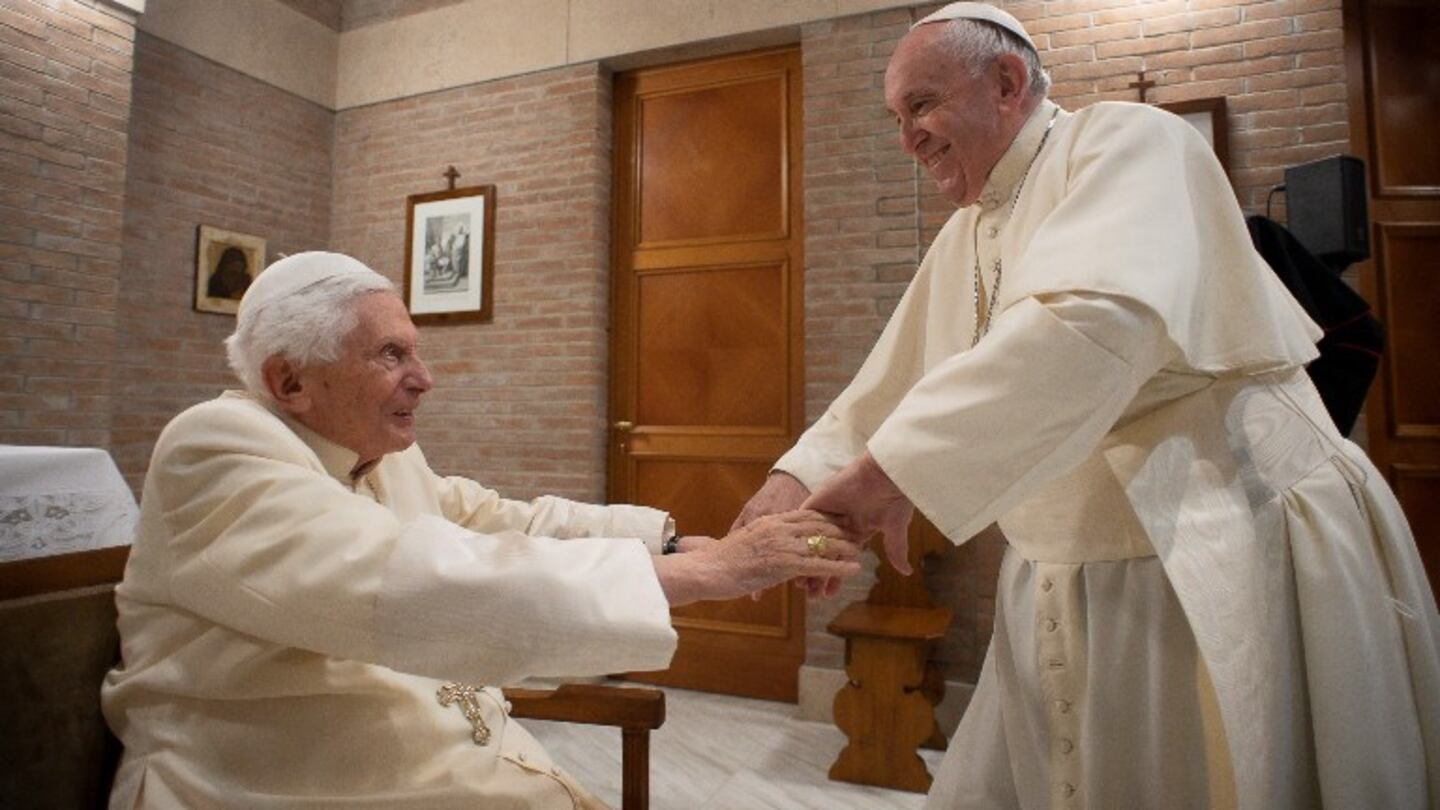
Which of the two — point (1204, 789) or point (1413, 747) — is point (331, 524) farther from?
point (1413, 747)

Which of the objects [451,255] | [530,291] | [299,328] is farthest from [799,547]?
[451,255]

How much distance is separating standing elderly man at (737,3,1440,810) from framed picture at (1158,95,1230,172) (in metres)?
2.73

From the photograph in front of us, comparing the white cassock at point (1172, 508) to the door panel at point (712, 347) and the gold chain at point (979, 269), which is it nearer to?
the gold chain at point (979, 269)

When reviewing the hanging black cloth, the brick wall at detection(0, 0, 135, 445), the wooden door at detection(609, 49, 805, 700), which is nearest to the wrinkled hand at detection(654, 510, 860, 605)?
the hanging black cloth

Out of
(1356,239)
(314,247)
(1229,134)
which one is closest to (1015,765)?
(1356,239)

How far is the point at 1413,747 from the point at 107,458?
309 cm

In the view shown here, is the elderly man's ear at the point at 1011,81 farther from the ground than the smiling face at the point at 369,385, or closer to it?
farther from the ground

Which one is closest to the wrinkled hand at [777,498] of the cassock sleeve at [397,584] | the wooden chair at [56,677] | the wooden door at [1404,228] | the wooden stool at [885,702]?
the cassock sleeve at [397,584]

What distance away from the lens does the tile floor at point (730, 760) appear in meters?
3.24

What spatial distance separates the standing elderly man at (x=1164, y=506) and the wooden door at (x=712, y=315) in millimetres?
3149

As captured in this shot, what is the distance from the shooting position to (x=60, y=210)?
13.7 ft

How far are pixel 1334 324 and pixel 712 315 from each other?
113 inches

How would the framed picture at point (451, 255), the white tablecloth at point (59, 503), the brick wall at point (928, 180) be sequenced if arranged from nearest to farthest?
the white tablecloth at point (59, 503) → the brick wall at point (928, 180) → the framed picture at point (451, 255)

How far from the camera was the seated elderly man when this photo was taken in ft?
3.64
